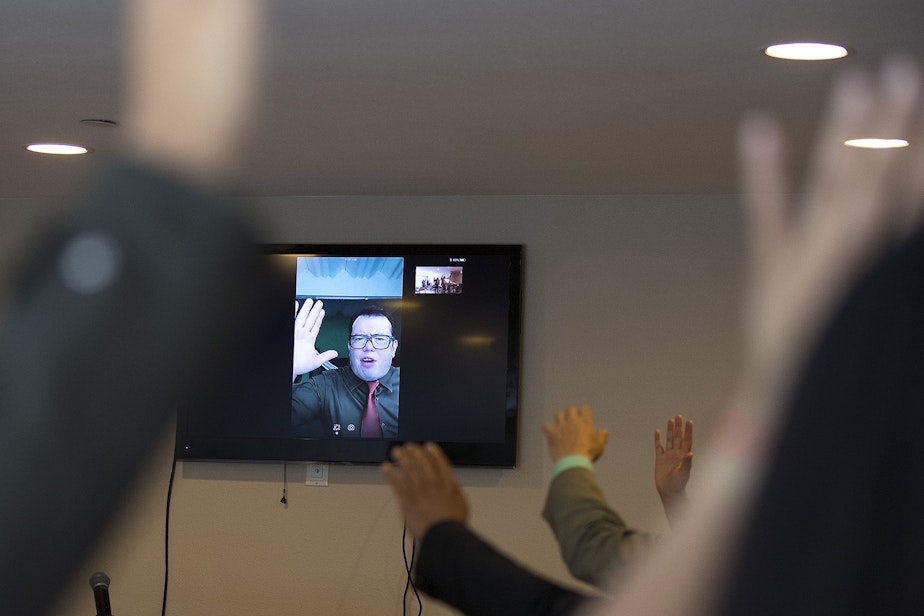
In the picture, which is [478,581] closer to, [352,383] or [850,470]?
[850,470]

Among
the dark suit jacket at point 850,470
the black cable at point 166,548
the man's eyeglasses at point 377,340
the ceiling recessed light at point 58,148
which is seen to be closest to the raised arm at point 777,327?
the dark suit jacket at point 850,470

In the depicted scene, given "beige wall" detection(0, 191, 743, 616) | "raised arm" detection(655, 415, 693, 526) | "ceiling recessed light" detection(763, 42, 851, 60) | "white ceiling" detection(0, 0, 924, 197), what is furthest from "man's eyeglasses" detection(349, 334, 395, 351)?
"ceiling recessed light" detection(763, 42, 851, 60)

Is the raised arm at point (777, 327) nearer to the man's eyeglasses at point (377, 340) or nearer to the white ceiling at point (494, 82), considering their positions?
the white ceiling at point (494, 82)

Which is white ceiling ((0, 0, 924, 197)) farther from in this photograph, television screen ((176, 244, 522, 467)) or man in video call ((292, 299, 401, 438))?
man in video call ((292, 299, 401, 438))

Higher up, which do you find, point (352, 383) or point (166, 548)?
point (352, 383)

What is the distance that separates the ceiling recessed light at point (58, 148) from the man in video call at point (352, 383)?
4.11 ft

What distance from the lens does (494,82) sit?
2.99m

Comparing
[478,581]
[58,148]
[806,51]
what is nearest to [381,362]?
[58,148]

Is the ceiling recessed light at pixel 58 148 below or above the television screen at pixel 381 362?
above

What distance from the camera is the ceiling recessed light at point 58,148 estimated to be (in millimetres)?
4008

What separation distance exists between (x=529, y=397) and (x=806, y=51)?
97.8 inches

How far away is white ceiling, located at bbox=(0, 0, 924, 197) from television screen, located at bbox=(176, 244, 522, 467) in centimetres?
55

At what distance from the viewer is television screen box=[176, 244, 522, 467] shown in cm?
485

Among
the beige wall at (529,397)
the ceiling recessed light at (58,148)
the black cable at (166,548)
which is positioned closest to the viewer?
the ceiling recessed light at (58,148)
